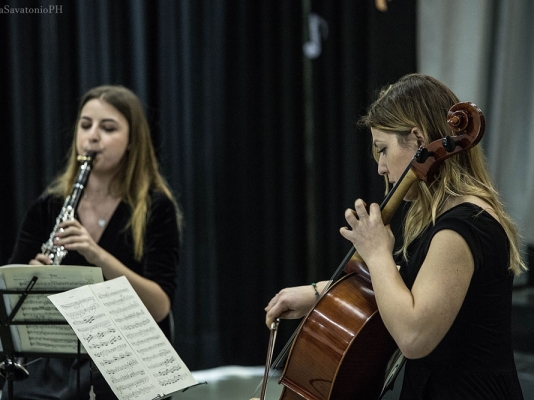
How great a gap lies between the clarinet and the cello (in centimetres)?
88

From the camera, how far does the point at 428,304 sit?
139 cm

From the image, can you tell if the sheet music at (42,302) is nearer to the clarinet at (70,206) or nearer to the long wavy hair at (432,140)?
the clarinet at (70,206)

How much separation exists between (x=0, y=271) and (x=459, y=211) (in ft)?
3.68

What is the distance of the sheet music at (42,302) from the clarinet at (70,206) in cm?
29

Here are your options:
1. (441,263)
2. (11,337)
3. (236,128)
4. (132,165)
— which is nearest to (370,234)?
(441,263)

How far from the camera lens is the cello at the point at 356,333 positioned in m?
1.49

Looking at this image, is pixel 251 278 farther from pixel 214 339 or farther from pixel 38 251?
pixel 38 251

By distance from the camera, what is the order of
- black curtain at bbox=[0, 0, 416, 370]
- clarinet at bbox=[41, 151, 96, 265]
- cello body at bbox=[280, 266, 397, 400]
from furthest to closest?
black curtain at bbox=[0, 0, 416, 370] < clarinet at bbox=[41, 151, 96, 265] < cello body at bbox=[280, 266, 397, 400]

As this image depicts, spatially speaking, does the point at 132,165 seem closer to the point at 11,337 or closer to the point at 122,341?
the point at 11,337

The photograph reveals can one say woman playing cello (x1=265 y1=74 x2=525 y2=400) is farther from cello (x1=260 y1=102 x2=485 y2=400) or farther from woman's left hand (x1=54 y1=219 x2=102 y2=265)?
woman's left hand (x1=54 y1=219 x2=102 y2=265)

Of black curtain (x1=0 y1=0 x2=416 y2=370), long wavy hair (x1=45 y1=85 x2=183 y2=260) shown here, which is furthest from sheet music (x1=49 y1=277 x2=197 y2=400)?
black curtain (x1=0 y1=0 x2=416 y2=370)

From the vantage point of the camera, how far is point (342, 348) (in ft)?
5.09

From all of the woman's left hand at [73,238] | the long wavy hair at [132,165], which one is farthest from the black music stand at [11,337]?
the long wavy hair at [132,165]

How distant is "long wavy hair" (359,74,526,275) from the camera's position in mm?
1561
